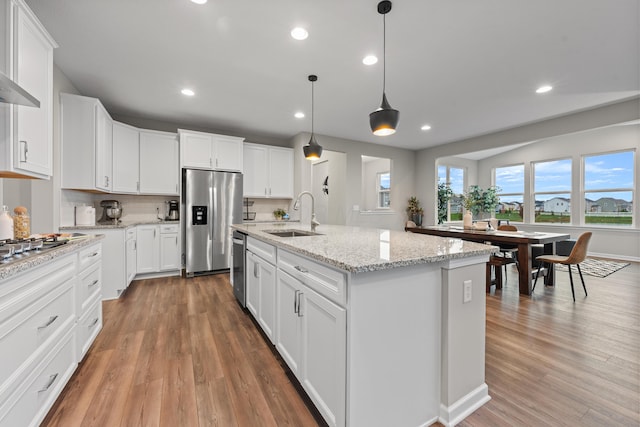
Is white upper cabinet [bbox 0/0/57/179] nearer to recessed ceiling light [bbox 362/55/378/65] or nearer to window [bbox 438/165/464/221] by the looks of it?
recessed ceiling light [bbox 362/55/378/65]

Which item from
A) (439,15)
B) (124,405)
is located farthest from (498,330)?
(124,405)

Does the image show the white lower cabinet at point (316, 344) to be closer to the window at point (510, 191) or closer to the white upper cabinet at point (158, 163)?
the white upper cabinet at point (158, 163)

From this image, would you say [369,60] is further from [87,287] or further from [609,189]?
[609,189]

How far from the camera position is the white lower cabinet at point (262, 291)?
6.52ft

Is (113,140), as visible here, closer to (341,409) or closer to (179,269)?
(179,269)

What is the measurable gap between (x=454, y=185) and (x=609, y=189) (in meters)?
3.31

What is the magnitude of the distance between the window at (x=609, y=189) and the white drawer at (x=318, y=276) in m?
7.90

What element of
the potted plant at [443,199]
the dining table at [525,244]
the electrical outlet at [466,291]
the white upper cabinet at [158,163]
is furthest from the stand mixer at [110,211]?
the potted plant at [443,199]

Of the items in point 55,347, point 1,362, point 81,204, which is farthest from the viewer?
point 81,204

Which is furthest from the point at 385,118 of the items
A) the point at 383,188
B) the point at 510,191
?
the point at 510,191

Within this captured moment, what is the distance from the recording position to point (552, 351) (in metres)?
2.03

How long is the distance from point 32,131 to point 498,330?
395cm

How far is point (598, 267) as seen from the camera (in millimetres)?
4820

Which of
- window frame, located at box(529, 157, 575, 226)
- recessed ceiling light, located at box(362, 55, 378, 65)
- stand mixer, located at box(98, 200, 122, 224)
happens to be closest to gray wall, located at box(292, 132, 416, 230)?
recessed ceiling light, located at box(362, 55, 378, 65)
